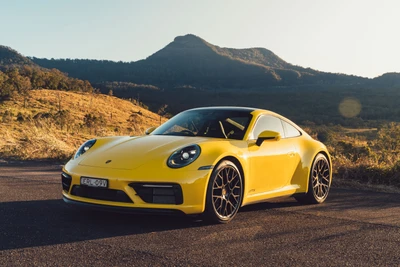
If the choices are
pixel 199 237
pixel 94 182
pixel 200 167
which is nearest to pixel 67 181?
pixel 94 182

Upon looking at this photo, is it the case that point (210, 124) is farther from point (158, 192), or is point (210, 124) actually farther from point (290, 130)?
point (158, 192)

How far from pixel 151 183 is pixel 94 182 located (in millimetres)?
640

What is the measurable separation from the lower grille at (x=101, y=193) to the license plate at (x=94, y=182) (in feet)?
0.15

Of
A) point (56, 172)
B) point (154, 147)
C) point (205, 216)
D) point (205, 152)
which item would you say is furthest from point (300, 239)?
point (56, 172)

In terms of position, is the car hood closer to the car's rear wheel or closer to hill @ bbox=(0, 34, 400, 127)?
the car's rear wheel

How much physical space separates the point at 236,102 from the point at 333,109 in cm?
2966

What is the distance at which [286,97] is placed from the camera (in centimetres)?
12788

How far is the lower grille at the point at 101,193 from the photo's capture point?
4453 millimetres

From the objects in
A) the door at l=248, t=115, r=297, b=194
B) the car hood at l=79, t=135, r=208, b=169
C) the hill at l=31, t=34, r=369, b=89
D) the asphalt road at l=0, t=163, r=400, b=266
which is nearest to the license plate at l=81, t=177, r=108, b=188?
the car hood at l=79, t=135, r=208, b=169

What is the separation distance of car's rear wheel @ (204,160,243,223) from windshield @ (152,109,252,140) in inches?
27.8

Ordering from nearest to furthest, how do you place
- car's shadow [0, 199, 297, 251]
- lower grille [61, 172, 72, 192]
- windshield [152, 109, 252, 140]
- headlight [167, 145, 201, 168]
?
car's shadow [0, 199, 297, 251] → headlight [167, 145, 201, 168] → lower grille [61, 172, 72, 192] → windshield [152, 109, 252, 140]

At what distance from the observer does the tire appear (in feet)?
20.9

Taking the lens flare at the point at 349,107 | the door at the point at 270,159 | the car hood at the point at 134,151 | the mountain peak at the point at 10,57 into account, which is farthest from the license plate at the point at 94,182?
the mountain peak at the point at 10,57

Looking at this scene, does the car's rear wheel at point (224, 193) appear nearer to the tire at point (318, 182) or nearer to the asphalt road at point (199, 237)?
the asphalt road at point (199, 237)
